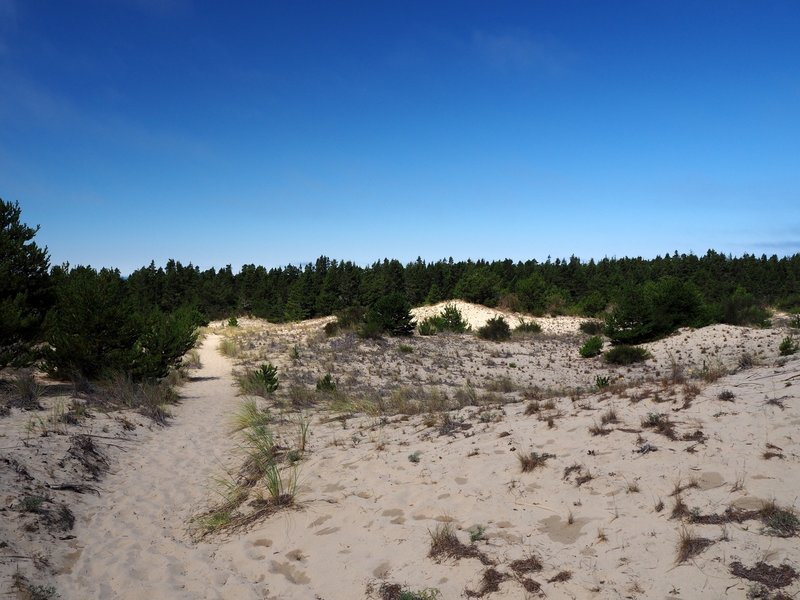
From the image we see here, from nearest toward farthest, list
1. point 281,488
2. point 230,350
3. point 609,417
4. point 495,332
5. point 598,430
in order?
point 281,488 < point 598,430 < point 609,417 < point 230,350 < point 495,332

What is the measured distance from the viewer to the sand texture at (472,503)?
4094 millimetres

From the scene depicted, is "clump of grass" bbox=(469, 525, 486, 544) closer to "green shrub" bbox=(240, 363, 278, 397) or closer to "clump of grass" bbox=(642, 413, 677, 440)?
"clump of grass" bbox=(642, 413, 677, 440)

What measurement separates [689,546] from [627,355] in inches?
650

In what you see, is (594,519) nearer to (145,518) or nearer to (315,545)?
(315,545)

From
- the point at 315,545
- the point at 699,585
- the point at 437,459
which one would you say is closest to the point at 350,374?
the point at 437,459

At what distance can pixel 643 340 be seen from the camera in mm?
22812

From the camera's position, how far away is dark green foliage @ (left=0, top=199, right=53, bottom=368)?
11031 mm

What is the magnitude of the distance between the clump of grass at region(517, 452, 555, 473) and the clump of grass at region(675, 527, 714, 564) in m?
1.99

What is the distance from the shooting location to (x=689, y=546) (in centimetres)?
397

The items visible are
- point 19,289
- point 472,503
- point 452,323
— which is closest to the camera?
point 472,503

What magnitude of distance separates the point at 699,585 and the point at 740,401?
392 centimetres

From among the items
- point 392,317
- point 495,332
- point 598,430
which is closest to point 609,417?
point 598,430

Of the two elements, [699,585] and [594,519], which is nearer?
[699,585]

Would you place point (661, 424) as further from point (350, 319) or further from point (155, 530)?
point (350, 319)
